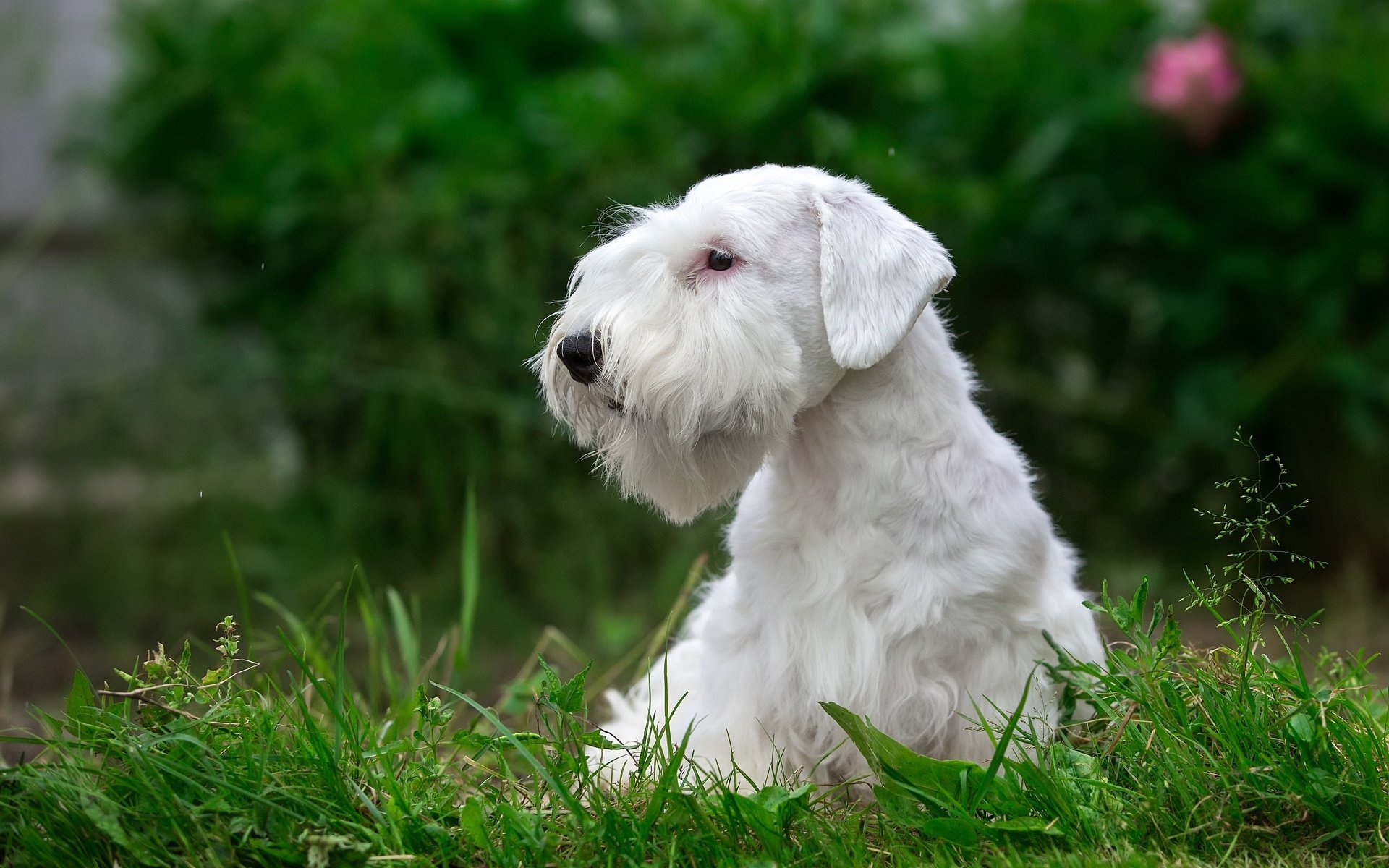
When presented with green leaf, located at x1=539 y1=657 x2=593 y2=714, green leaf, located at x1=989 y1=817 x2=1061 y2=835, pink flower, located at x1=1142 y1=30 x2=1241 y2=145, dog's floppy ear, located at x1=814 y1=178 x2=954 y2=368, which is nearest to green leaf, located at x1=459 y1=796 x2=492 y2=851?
green leaf, located at x1=539 y1=657 x2=593 y2=714

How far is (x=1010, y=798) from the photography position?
8.16 feet

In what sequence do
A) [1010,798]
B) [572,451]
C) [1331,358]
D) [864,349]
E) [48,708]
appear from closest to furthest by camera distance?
1. [1010,798]
2. [864,349]
3. [48,708]
4. [1331,358]
5. [572,451]

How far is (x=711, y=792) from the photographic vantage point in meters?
2.59

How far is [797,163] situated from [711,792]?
3135 mm

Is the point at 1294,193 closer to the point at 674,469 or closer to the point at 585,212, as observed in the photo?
the point at 585,212

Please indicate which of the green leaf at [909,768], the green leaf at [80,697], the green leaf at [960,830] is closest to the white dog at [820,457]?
the green leaf at [909,768]

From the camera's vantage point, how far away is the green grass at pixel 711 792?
2.36m

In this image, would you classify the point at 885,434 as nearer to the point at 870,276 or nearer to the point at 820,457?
the point at 820,457

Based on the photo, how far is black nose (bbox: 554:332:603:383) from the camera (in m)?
2.68

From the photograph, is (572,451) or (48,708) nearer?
(48,708)

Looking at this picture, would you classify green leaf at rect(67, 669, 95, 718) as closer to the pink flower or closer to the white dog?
the white dog

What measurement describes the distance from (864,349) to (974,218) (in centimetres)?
295

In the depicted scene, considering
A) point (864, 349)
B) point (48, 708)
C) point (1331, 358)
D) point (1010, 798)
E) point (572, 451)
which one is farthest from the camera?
point (572, 451)

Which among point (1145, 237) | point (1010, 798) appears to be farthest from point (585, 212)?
point (1010, 798)
